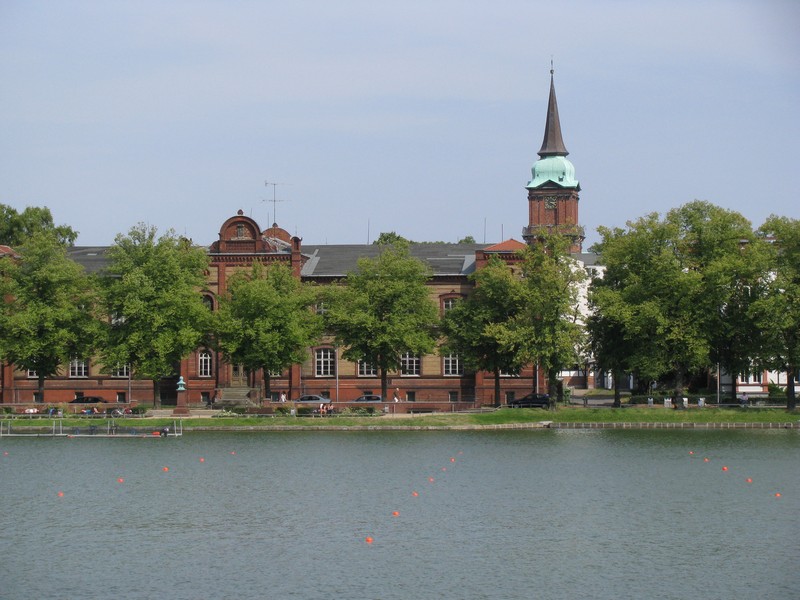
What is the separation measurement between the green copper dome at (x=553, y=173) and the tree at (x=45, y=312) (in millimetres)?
80851

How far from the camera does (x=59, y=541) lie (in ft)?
157

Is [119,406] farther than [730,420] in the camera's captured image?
Yes

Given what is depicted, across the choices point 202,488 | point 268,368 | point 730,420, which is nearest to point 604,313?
point 730,420

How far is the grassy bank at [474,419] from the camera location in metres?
92.8

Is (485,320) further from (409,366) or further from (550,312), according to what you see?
(409,366)

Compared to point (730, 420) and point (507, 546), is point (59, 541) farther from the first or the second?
point (730, 420)

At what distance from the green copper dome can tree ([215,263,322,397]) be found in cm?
7313

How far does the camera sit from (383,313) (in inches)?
4119

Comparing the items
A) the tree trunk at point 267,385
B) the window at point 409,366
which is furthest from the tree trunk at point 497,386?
the tree trunk at point 267,385

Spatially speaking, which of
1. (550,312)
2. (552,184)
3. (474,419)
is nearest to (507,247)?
(550,312)

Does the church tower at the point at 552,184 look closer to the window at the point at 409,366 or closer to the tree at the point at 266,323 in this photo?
the window at the point at 409,366

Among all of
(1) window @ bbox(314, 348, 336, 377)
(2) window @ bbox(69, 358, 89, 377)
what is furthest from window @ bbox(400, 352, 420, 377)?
(2) window @ bbox(69, 358, 89, 377)

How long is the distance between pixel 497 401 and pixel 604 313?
1375 centimetres

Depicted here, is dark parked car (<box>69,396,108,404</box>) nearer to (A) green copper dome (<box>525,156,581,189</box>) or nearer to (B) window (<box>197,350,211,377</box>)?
(B) window (<box>197,350,211,377</box>)
